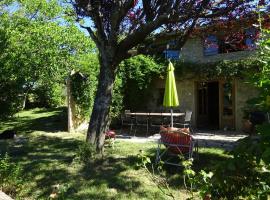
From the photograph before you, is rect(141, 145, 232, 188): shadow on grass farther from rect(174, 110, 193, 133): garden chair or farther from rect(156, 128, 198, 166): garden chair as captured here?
rect(174, 110, 193, 133): garden chair

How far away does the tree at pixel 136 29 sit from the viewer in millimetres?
8633

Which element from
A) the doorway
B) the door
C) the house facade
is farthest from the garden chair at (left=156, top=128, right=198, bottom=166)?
the doorway

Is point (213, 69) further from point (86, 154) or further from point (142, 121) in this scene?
point (86, 154)

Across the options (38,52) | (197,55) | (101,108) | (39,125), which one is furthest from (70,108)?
(197,55)

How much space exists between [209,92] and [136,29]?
35.8 feet

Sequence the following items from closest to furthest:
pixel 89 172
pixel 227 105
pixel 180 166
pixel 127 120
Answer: pixel 89 172
pixel 180 166
pixel 127 120
pixel 227 105

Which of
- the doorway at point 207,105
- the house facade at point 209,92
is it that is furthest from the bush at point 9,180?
the doorway at point 207,105

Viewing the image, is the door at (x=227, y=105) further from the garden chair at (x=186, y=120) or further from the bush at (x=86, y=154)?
the bush at (x=86, y=154)

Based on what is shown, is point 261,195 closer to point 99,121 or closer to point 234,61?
point 99,121

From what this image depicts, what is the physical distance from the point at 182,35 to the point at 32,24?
1148 centimetres

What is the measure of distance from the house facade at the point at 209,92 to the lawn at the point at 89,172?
21.5 feet

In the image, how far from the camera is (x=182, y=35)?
31.0 feet

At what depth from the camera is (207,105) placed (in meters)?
19.2

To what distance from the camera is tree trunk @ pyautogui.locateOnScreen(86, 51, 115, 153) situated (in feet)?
29.4
